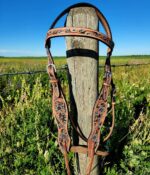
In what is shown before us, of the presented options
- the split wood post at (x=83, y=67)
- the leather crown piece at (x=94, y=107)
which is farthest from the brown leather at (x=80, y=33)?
the split wood post at (x=83, y=67)

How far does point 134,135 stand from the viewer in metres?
3.00

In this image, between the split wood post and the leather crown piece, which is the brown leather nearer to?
the leather crown piece

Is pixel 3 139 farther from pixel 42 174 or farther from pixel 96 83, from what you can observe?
pixel 96 83

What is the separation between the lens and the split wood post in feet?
6.68

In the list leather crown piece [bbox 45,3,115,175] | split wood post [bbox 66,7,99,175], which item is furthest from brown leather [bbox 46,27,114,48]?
split wood post [bbox 66,7,99,175]

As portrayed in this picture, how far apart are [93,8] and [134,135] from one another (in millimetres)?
1498

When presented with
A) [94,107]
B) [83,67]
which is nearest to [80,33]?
[83,67]

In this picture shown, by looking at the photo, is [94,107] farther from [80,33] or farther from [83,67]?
[80,33]

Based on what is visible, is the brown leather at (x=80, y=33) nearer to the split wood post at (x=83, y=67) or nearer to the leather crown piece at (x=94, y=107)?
the leather crown piece at (x=94, y=107)

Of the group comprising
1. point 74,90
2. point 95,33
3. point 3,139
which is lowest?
point 3,139

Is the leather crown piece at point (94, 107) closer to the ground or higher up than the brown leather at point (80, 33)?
closer to the ground

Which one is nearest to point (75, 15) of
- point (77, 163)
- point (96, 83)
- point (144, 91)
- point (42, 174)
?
point (96, 83)

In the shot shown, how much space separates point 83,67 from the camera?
6.86 feet

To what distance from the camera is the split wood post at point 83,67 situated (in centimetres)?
204
